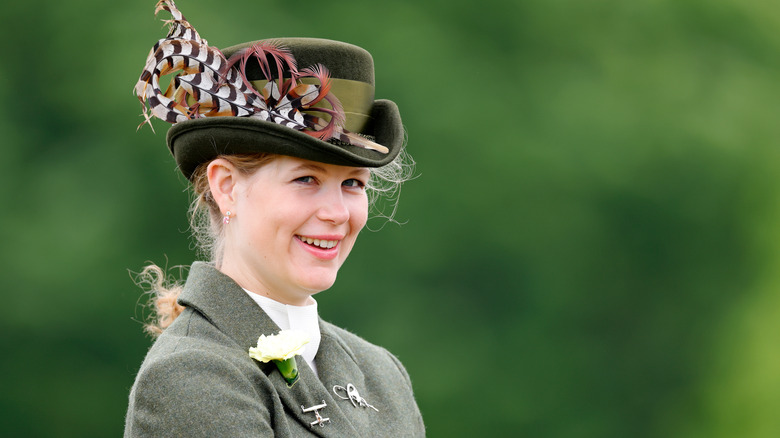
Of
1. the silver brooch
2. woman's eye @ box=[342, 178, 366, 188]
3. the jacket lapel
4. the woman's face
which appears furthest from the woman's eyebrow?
the silver brooch

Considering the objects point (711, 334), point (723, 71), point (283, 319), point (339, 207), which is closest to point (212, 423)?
point (283, 319)

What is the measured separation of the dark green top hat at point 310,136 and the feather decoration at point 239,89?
0.03 metres

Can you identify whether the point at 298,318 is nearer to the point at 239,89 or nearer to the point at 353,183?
the point at 353,183

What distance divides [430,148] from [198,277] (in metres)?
2.78

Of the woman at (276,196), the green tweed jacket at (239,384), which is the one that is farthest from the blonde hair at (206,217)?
the green tweed jacket at (239,384)

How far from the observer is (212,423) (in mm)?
1785

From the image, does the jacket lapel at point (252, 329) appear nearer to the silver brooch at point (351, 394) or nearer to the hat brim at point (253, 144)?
the silver brooch at point (351, 394)

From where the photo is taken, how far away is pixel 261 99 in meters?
2.10

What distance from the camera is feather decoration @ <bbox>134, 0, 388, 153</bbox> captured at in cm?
208

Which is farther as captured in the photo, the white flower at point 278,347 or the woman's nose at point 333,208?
the woman's nose at point 333,208

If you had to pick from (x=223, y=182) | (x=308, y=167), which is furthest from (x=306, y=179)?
(x=223, y=182)

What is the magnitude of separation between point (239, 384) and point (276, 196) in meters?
0.40

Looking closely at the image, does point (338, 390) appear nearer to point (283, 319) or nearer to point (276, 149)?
point (283, 319)

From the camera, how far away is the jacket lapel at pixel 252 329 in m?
1.98
